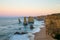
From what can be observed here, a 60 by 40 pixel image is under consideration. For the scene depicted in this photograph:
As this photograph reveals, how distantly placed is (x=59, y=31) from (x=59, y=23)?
853 mm

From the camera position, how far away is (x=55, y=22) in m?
6.61

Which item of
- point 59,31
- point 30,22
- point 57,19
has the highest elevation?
point 57,19

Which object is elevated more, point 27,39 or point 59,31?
point 59,31

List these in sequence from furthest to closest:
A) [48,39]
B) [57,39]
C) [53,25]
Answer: [53,25] → [48,39] → [57,39]

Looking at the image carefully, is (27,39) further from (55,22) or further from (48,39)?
(55,22)

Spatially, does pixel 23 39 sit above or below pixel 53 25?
below

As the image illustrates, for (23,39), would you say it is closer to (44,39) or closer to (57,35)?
(44,39)

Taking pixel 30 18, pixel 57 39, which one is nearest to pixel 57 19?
pixel 57 39

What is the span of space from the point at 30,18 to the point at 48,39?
509 inches

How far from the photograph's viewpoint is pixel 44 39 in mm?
6023

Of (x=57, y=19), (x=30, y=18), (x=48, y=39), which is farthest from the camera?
(x=30, y=18)

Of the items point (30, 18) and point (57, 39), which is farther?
point (30, 18)

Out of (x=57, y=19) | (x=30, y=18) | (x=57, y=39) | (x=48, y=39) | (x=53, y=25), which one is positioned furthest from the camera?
(x=30, y=18)

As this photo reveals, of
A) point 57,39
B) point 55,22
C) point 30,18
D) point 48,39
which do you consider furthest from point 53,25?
point 30,18
